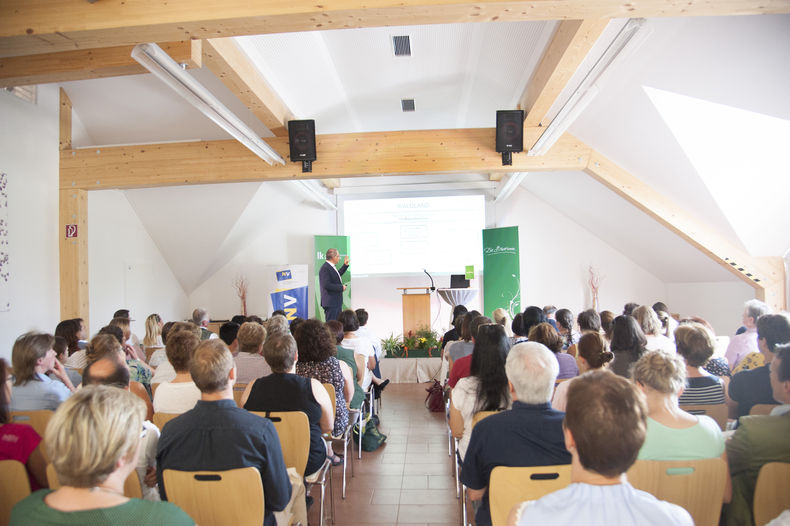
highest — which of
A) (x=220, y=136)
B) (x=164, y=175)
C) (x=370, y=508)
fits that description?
(x=220, y=136)

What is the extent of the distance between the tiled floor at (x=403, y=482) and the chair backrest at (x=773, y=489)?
169 cm

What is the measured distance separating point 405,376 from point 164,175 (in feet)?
13.5

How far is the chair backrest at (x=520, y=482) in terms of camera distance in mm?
1661

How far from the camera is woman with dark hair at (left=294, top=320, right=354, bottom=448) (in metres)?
3.03

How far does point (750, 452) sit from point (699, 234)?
472 cm

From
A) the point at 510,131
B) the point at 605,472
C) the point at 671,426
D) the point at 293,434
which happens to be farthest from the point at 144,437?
the point at 510,131

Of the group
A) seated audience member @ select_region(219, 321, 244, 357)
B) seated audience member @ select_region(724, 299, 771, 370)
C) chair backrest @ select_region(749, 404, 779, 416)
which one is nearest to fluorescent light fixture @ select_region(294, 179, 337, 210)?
seated audience member @ select_region(219, 321, 244, 357)

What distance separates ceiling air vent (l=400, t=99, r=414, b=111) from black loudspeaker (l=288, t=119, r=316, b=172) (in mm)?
1263

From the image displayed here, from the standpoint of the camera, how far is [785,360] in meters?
2.08

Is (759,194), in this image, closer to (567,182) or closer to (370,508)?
(567,182)

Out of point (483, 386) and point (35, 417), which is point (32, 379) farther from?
point (483, 386)

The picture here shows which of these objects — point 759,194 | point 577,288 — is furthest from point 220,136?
point 577,288

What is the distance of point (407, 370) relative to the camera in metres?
7.08

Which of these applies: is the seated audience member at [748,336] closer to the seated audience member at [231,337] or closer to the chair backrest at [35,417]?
the seated audience member at [231,337]
